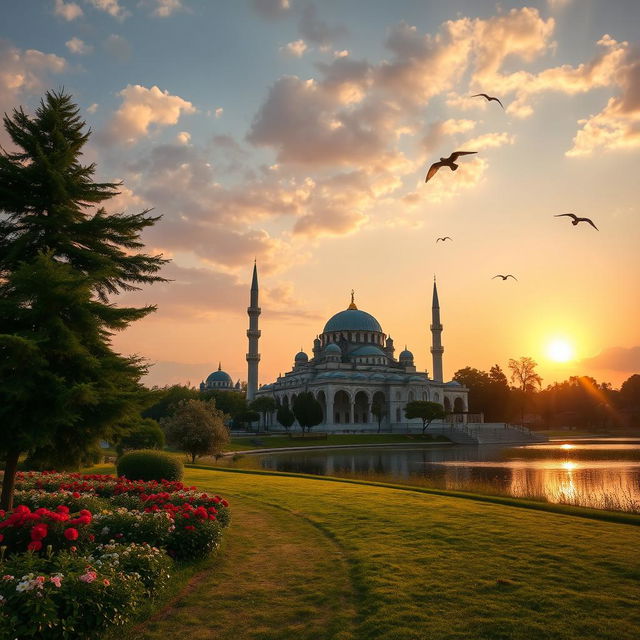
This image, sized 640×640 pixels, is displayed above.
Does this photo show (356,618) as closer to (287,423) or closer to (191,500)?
(191,500)

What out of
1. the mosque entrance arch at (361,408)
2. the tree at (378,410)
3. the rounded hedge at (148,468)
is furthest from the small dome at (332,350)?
the rounded hedge at (148,468)

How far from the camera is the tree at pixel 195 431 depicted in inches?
1331

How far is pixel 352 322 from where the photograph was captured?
350 feet

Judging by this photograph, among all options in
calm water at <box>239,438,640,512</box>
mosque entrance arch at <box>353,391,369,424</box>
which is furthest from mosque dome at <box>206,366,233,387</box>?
calm water at <box>239,438,640,512</box>

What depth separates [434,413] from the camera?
71.1 m

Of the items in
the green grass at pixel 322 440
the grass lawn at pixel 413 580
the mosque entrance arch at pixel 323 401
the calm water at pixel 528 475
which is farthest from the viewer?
the mosque entrance arch at pixel 323 401

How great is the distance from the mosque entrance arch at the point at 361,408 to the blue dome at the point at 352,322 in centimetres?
1654

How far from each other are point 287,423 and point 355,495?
184 feet

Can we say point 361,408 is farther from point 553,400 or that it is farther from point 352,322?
point 553,400

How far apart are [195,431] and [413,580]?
26.6m

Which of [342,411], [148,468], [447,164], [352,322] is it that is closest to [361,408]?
[342,411]

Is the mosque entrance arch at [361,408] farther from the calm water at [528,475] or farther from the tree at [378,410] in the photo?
the calm water at [528,475]

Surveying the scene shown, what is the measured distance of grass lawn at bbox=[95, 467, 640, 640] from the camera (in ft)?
23.7

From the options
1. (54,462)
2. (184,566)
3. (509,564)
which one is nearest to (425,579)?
(509,564)
